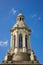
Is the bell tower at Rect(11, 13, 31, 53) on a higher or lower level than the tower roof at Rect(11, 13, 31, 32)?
lower

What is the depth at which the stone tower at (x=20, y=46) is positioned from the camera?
55156 millimetres

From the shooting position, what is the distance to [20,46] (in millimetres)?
59031

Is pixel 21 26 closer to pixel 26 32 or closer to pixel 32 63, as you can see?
pixel 26 32

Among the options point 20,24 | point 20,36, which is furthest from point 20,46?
point 20,24

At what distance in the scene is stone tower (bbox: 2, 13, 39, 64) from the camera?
55.2m

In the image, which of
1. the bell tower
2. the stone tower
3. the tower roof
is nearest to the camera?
the stone tower

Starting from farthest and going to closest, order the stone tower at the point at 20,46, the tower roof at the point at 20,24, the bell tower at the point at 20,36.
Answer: the tower roof at the point at 20,24 < the bell tower at the point at 20,36 < the stone tower at the point at 20,46

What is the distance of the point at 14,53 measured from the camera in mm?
57875

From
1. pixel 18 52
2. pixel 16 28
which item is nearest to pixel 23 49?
pixel 18 52

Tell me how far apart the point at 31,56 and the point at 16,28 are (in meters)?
7.68

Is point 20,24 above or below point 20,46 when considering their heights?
above

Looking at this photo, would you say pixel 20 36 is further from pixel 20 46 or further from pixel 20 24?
pixel 20 24

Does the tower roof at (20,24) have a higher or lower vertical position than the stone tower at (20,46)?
higher

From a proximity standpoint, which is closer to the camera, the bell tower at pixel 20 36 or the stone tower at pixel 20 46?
the stone tower at pixel 20 46
